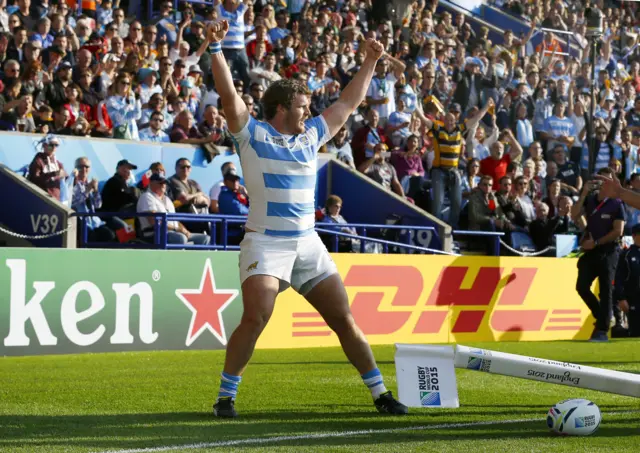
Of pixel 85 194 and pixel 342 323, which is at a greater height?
pixel 342 323

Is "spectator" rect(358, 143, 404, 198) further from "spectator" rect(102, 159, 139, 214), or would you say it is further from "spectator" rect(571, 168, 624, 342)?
"spectator" rect(102, 159, 139, 214)

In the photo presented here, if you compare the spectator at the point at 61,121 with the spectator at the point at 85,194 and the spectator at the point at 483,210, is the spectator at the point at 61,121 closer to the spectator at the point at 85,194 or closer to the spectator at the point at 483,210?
the spectator at the point at 85,194

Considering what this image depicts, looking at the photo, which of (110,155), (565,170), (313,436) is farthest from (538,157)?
(313,436)

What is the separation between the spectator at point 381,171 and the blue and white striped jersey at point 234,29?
2899 mm

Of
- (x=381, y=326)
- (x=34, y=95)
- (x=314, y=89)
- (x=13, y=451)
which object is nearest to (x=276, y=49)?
(x=314, y=89)

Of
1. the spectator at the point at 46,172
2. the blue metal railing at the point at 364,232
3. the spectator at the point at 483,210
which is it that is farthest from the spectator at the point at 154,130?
the spectator at the point at 483,210

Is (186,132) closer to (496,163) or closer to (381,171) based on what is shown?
(381,171)

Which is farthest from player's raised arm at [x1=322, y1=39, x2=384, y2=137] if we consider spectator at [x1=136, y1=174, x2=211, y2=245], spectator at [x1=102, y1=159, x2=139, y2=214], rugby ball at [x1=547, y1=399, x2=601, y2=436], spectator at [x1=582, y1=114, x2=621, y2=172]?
spectator at [x1=582, y1=114, x2=621, y2=172]

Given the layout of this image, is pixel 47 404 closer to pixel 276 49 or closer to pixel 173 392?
pixel 173 392

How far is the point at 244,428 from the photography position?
272 inches

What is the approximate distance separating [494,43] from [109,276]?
18518mm

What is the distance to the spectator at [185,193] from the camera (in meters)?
15.9

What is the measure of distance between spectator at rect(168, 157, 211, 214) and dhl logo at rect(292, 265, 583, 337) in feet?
7.86

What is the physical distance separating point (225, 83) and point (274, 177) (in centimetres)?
70
